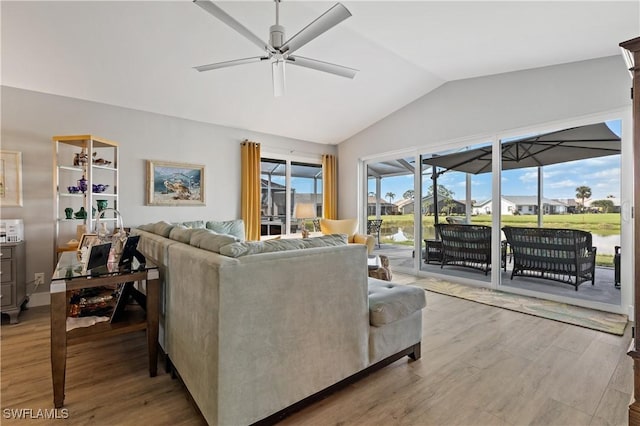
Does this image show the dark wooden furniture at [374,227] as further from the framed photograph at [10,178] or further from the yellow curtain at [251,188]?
the framed photograph at [10,178]

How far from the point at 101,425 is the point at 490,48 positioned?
15.1 ft

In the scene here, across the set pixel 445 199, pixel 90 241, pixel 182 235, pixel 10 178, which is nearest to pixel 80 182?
pixel 10 178

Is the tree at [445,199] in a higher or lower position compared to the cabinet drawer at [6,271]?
higher

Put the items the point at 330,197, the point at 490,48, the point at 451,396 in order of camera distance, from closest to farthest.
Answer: the point at 451,396
the point at 490,48
the point at 330,197

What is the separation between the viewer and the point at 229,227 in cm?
471

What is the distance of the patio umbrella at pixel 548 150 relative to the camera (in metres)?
3.44

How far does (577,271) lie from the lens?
358cm

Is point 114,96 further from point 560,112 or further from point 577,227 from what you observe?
point 577,227

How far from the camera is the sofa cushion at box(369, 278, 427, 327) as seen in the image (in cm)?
193

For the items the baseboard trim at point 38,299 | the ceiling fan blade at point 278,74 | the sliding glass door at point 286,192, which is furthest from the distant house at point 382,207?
the baseboard trim at point 38,299

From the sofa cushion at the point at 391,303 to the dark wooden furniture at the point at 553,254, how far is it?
2.63 metres

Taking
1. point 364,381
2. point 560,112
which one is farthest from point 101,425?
point 560,112

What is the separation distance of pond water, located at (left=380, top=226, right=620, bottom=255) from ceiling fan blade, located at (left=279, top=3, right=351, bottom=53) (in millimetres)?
3754

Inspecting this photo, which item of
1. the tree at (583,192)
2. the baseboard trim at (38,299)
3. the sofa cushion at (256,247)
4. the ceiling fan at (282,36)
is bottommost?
the baseboard trim at (38,299)
